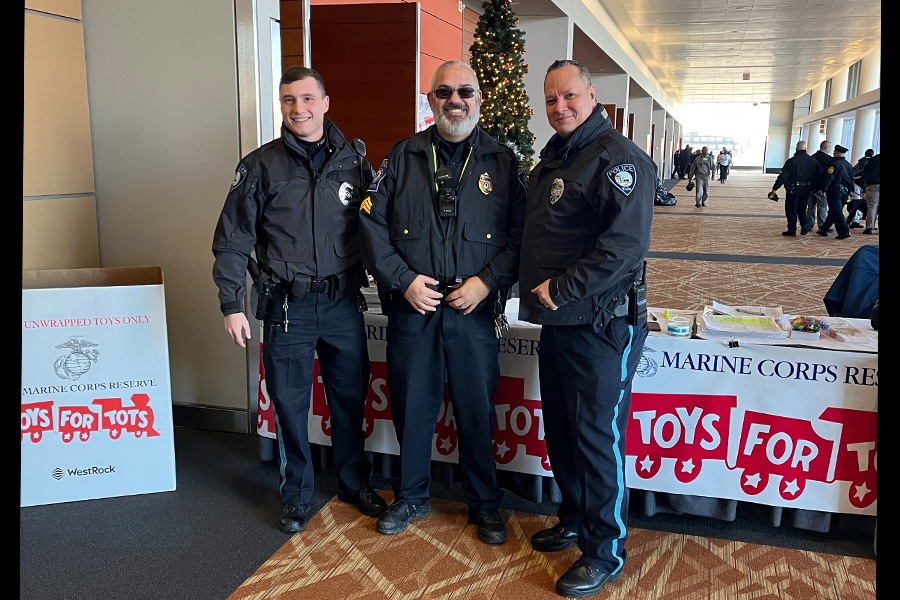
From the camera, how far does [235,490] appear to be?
2.76m

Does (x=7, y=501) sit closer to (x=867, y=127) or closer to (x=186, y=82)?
(x=186, y=82)

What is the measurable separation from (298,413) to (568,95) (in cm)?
140

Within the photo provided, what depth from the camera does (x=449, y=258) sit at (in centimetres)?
224

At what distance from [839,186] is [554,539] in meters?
9.92

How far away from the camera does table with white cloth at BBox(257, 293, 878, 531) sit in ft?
7.54

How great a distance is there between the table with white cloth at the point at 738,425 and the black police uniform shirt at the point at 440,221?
0.45m

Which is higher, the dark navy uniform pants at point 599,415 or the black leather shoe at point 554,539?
the dark navy uniform pants at point 599,415

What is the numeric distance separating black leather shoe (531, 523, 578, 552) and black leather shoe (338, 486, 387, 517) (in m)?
0.57

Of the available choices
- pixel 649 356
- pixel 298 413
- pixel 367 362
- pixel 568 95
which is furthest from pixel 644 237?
pixel 298 413

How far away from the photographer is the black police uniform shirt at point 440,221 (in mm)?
2234

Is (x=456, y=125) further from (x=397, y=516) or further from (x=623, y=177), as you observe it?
(x=397, y=516)

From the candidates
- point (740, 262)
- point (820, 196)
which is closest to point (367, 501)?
point (740, 262)

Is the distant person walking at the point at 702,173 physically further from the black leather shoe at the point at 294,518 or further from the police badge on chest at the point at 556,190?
the black leather shoe at the point at 294,518

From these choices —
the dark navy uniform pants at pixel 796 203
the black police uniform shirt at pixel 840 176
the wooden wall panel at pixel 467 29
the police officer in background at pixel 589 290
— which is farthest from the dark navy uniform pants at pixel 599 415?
the black police uniform shirt at pixel 840 176
